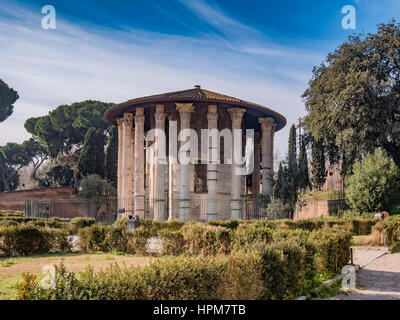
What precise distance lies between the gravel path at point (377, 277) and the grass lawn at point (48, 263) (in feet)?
15.1

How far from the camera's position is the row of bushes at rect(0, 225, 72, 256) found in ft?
40.7

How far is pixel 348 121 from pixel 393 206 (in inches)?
234

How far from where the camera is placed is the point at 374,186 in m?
22.7

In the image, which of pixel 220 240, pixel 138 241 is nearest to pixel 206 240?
pixel 220 240

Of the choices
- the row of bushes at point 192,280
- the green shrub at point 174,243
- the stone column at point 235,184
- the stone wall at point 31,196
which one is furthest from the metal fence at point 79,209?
the row of bushes at point 192,280

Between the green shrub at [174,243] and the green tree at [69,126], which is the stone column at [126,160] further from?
the green tree at [69,126]

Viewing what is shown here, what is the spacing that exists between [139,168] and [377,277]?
17443 mm

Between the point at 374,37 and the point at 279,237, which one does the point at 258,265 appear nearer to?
the point at 279,237

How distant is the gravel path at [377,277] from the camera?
7.63m

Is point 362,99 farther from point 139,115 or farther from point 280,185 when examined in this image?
point 139,115

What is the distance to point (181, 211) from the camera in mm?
22938

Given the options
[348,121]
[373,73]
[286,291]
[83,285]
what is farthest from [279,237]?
[373,73]

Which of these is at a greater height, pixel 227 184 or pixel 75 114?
pixel 75 114

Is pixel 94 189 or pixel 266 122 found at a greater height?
pixel 266 122
